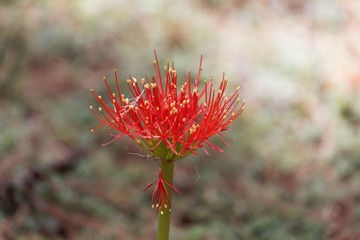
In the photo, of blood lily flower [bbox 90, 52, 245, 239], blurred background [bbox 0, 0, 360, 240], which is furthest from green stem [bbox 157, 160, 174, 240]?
blurred background [bbox 0, 0, 360, 240]

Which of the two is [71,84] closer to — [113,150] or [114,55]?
[114,55]

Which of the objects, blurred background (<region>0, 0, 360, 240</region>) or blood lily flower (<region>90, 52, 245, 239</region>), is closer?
blood lily flower (<region>90, 52, 245, 239</region>)

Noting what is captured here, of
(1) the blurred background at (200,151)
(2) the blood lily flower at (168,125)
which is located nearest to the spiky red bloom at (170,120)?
(2) the blood lily flower at (168,125)

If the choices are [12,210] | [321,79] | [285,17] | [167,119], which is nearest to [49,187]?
[12,210]

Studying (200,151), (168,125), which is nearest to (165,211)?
(168,125)

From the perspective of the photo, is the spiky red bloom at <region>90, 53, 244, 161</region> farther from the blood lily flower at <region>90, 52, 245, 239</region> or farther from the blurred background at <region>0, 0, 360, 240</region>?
the blurred background at <region>0, 0, 360, 240</region>

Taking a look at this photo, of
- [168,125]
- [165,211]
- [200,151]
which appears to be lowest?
[165,211]

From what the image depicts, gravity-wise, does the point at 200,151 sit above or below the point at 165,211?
above

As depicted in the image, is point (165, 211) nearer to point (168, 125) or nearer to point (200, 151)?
point (168, 125)

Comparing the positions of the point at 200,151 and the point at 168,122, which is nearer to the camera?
the point at 168,122

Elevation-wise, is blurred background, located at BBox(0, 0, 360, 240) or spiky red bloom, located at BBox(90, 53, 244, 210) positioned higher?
blurred background, located at BBox(0, 0, 360, 240)
